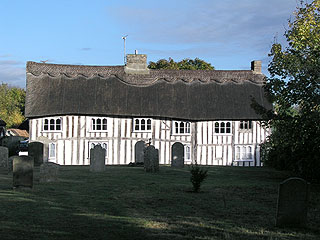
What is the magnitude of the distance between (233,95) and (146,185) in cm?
2608

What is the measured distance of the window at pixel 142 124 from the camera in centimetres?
4128

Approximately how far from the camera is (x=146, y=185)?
19.3 m

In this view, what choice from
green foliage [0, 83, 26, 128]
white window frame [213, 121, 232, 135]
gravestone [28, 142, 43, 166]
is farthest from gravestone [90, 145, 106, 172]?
green foliage [0, 83, 26, 128]

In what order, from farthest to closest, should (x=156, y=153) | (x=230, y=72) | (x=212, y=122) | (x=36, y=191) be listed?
(x=230, y=72), (x=212, y=122), (x=156, y=153), (x=36, y=191)

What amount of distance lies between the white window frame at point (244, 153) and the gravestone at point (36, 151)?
18415 mm

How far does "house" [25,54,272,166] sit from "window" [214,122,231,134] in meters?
0.03

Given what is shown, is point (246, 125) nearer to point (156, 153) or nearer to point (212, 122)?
point (212, 122)

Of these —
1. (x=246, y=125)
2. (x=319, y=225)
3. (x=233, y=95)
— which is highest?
(x=233, y=95)

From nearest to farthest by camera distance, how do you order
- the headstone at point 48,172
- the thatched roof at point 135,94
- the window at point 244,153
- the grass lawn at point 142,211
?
the grass lawn at point 142,211
the headstone at point 48,172
the thatched roof at point 135,94
the window at point 244,153

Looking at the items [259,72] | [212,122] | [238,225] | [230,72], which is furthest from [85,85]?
[238,225]

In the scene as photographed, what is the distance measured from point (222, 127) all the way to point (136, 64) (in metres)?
10.6

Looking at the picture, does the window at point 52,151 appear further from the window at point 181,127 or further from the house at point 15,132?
the house at point 15,132

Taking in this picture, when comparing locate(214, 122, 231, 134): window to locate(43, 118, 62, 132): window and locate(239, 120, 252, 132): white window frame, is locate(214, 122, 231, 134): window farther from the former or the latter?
locate(43, 118, 62, 132): window

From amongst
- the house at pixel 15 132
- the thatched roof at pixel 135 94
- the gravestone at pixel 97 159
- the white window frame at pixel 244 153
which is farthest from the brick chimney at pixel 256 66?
the house at pixel 15 132
